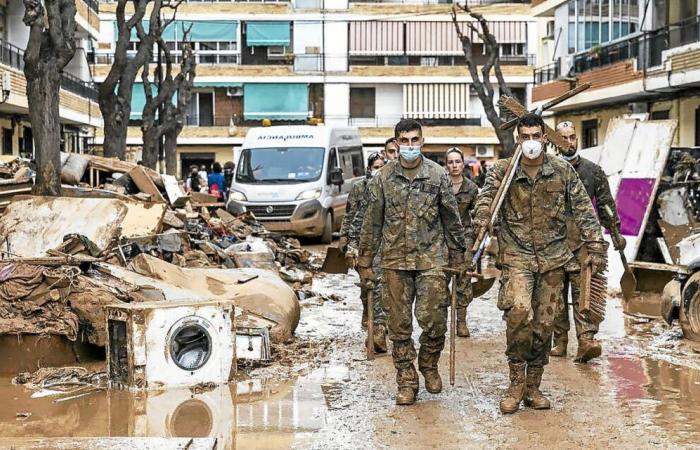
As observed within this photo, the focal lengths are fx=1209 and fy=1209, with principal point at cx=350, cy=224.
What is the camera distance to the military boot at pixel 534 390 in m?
7.88

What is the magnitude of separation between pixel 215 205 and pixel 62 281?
12.2m

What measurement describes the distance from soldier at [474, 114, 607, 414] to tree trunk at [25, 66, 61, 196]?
9.30 metres

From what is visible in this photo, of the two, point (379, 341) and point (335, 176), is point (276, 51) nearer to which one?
point (335, 176)

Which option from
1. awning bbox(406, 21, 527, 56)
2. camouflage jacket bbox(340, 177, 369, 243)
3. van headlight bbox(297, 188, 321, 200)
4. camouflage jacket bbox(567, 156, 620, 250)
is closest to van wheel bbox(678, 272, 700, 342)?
camouflage jacket bbox(567, 156, 620, 250)

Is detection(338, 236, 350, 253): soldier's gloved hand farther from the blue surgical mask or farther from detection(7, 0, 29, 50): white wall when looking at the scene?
detection(7, 0, 29, 50): white wall

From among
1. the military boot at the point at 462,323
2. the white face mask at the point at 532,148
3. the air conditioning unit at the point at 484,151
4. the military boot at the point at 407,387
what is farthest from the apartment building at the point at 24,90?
the white face mask at the point at 532,148

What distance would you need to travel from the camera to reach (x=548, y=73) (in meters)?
39.8

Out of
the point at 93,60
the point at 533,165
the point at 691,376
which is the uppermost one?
the point at 93,60

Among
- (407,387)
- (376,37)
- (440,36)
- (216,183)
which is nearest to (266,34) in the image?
(376,37)

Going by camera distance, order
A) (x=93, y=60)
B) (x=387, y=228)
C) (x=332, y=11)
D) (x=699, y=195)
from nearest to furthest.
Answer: (x=387, y=228) → (x=699, y=195) → (x=93, y=60) → (x=332, y=11)

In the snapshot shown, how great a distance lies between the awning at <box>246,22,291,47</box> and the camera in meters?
56.5

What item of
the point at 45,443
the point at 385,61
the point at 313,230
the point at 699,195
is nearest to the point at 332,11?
the point at 385,61

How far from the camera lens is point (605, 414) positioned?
777cm

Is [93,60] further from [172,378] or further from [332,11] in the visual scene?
[172,378]
